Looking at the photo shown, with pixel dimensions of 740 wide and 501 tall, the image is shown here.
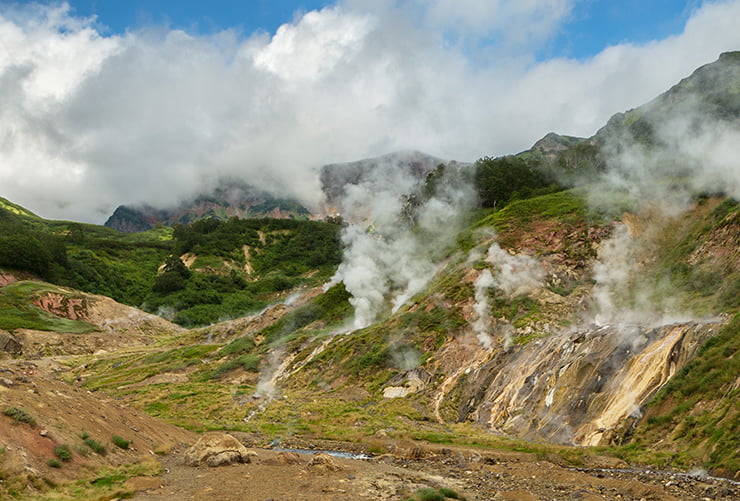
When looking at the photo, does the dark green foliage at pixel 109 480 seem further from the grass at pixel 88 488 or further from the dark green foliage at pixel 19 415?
the dark green foliage at pixel 19 415

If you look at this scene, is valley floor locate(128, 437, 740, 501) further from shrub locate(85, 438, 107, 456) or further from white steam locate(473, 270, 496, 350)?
white steam locate(473, 270, 496, 350)

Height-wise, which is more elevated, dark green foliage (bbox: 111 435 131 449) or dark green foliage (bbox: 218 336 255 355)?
dark green foliage (bbox: 218 336 255 355)

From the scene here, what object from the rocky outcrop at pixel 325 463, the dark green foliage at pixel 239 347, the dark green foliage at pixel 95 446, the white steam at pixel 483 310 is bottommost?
the rocky outcrop at pixel 325 463

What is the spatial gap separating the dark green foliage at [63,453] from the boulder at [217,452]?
17.9ft

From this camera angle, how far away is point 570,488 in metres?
17.9

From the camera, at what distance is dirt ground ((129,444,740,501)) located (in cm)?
1666

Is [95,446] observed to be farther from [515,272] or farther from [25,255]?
[25,255]

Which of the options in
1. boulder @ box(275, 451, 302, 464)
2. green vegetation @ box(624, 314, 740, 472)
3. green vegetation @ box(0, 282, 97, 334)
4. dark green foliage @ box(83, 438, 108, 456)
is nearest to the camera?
green vegetation @ box(624, 314, 740, 472)

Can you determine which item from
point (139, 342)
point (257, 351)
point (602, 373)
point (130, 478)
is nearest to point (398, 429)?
point (602, 373)

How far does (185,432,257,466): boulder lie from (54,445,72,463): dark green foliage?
5461mm

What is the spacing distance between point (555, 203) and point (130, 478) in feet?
191

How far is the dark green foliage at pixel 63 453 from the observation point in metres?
17.6

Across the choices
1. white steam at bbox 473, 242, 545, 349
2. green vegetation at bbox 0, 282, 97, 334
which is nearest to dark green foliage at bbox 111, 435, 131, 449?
white steam at bbox 473, 242, 545, 349

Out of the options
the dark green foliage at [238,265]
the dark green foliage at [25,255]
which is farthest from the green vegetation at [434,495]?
the dark green foliage at [25,255]
